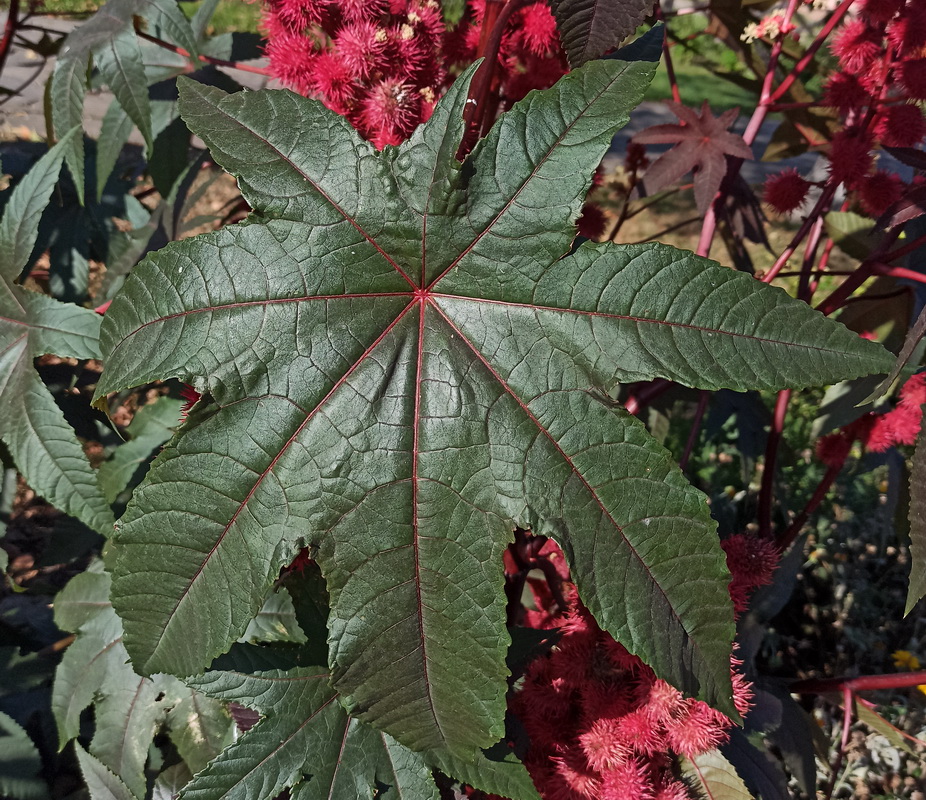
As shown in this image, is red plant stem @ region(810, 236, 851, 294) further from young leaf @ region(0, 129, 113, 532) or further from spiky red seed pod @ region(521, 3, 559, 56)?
young leaf @ region(0, 129, 113, 532)

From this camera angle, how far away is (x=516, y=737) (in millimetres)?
1086

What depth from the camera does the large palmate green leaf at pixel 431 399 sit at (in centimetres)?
72

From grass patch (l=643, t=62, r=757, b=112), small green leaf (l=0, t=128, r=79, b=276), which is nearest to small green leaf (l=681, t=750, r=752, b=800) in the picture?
small green leaf (l=0, t=128, r=79, b=276)

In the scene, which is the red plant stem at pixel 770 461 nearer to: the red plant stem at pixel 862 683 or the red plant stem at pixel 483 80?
the red plant stem at pixel 862 683

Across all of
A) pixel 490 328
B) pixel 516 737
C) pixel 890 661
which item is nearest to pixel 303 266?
pixel 490 328

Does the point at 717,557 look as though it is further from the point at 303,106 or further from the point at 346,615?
the point at 303,106

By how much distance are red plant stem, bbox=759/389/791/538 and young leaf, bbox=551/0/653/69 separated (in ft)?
2.49

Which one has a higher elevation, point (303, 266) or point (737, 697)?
point (303, 266)

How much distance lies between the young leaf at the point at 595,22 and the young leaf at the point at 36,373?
0.72 metres

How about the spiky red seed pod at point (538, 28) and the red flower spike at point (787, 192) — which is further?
the red flower spike at point (787, 192)

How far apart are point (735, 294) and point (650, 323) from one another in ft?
0.28

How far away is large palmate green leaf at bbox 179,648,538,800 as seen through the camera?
90cm

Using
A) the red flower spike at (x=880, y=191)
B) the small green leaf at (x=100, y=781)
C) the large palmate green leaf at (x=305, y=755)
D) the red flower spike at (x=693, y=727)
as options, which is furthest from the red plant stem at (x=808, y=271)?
the small green leaf at (x=100, y=781)

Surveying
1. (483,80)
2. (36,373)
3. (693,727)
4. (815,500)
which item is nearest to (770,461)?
(815,500)
